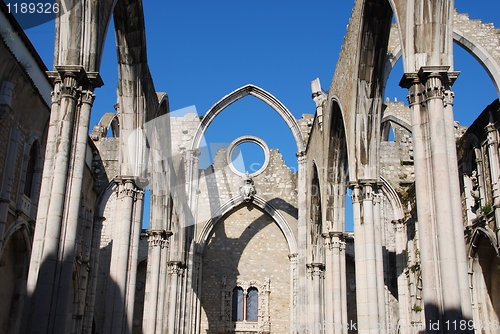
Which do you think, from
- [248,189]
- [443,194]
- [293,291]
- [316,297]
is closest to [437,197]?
[443,194]

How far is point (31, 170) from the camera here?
1426cm

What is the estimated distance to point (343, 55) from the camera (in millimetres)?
14047

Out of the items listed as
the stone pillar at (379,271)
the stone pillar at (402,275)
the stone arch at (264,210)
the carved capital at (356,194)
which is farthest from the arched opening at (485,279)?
the stone arch at (264,210)

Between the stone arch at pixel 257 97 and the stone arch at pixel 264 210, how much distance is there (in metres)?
3.41

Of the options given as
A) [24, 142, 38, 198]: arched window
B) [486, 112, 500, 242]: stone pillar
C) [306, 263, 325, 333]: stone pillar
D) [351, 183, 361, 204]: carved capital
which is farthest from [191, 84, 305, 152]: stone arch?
[351, 183, 361, 204]: carved capital

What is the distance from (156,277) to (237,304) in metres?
6.53

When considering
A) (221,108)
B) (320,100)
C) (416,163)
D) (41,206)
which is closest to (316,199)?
(320,100)

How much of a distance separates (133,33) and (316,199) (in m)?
8.36

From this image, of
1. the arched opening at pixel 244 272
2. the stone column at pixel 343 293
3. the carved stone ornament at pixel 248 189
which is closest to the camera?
the stone column at pixel 343 293

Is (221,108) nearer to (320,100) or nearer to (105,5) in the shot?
(320,100)

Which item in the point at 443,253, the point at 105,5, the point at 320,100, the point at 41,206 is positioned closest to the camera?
the point at 443,253

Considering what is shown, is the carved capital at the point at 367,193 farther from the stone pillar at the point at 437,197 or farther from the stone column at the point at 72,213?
the stone column at the point at 72,213

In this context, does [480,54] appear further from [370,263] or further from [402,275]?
[402,275]

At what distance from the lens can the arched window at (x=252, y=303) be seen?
21.5 meters
